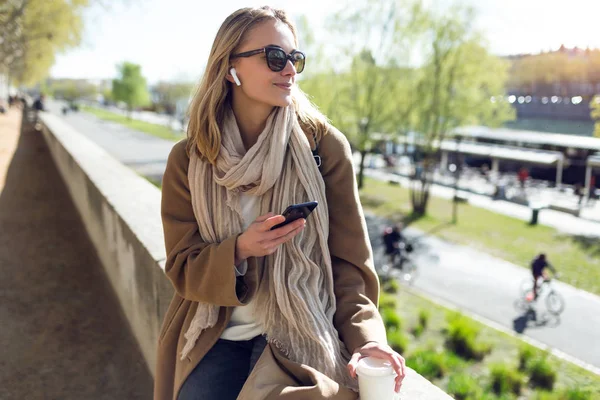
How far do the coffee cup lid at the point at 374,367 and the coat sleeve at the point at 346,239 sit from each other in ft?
0.68

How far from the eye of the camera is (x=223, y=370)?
1.65 metres

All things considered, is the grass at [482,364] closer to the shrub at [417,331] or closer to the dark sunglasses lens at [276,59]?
the shrub at [417,331]

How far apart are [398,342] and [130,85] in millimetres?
97489

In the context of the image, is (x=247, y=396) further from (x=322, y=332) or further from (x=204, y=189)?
(x=204, y=189)

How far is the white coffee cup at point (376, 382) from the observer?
134 cm

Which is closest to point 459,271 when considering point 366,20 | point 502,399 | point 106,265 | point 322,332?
point 502,399

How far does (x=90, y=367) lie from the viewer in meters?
3.20

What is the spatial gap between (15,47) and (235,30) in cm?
2597

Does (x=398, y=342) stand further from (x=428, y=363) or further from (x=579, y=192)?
(x=579, y=192)

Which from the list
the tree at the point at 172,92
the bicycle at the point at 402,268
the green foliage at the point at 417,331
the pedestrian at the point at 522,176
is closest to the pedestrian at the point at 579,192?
the pedestrian at the point at 522,176

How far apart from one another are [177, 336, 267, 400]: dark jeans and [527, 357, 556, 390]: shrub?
399 inches

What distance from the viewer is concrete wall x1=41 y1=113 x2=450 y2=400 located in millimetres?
2613

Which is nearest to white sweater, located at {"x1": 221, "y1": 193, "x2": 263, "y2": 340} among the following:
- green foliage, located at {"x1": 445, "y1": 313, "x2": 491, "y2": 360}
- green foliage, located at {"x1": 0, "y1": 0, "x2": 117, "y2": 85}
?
green foliage, located at {"x1": 445, "y1": 313, "x2": 491, "y2": 360}

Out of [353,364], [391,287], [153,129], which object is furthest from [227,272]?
[153,129]
